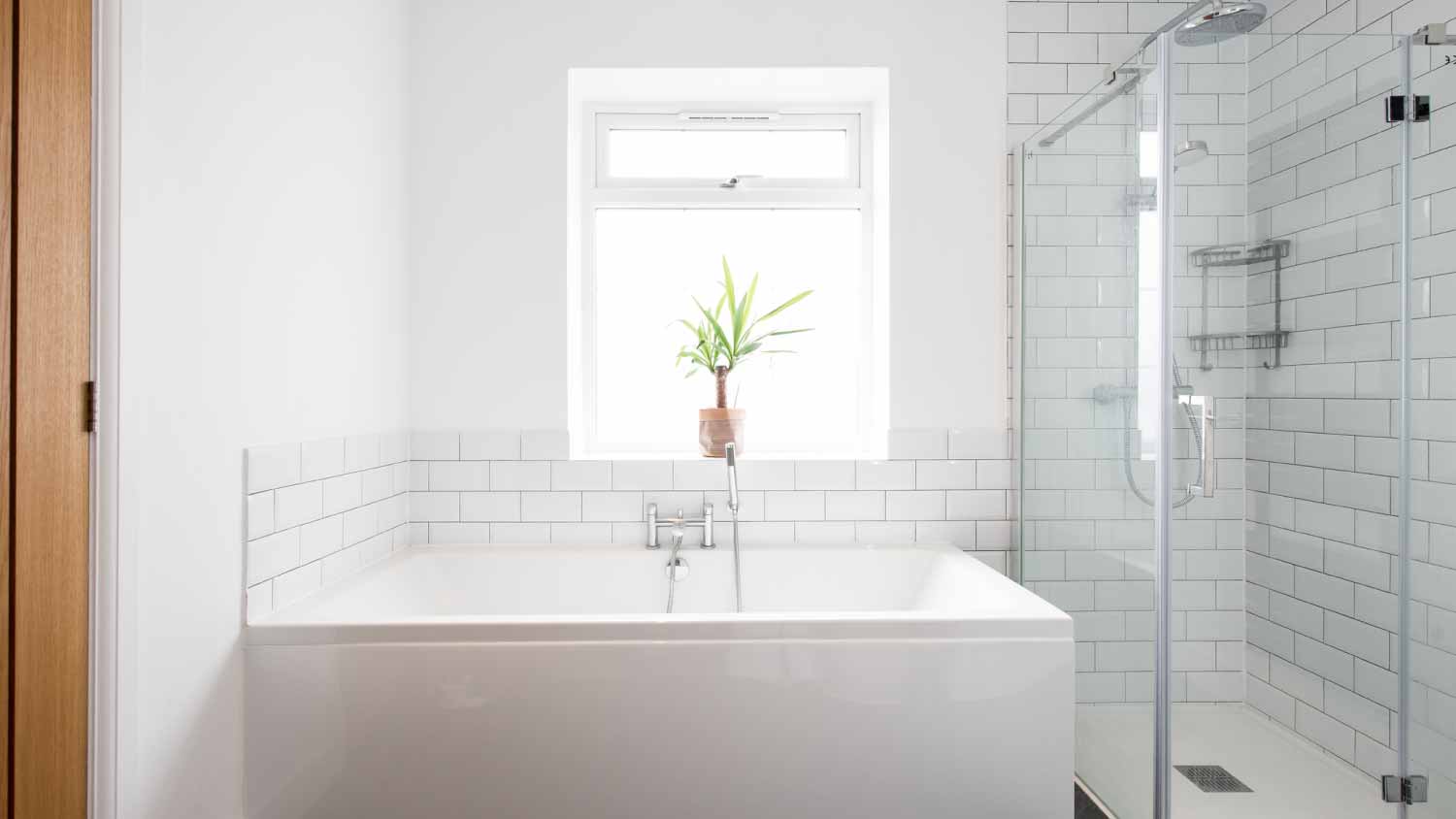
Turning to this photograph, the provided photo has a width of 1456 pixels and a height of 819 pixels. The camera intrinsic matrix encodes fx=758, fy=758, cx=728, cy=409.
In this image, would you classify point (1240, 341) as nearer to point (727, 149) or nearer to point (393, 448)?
point (727, 149)

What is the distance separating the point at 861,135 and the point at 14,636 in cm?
244

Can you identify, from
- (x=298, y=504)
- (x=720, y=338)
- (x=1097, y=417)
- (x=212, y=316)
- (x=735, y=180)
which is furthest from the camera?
(x=735, y=180)

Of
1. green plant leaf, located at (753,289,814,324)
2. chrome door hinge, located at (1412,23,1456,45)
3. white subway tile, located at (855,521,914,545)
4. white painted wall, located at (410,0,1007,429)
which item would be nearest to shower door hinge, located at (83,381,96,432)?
white painted wall, located at (410,0,1007,429)

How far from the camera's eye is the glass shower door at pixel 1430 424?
1504 mm

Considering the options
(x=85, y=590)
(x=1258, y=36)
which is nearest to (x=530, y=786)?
(x=85, y=590)

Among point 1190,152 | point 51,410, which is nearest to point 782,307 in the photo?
point 1190,152

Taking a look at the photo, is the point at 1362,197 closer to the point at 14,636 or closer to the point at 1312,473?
the point at 1312,473

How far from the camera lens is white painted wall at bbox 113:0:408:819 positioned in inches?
49.6

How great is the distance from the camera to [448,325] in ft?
7.62

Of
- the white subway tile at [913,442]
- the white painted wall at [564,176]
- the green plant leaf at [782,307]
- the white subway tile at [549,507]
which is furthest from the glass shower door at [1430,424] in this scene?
the white subway tile at [549,507]

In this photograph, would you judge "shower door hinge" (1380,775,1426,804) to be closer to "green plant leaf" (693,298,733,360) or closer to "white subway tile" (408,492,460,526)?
"green plant leaf" (693,298,733,360)

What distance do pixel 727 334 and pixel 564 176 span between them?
714 mm

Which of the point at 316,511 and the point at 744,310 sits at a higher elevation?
the point at 744,310

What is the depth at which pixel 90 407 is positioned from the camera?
Result: 1.19 metres
